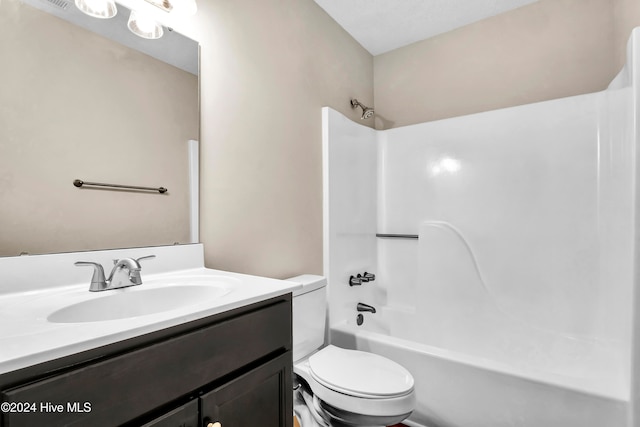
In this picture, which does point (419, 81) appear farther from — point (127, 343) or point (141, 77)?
point (127, 343)

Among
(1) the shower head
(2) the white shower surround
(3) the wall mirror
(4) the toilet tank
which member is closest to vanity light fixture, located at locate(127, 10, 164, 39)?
(3) the wall mirror

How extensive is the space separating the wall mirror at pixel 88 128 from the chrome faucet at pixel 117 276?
111mm

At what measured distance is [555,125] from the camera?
1.87 metres

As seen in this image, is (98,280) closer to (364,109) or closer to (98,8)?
(98,8)

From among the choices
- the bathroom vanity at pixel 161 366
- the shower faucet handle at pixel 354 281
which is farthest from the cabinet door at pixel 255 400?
the shower faucet handle at pixel 354 281

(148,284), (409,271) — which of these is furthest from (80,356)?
(409,271)

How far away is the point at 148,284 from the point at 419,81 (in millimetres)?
2381

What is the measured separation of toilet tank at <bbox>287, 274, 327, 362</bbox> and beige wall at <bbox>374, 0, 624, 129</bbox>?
64.7 inches

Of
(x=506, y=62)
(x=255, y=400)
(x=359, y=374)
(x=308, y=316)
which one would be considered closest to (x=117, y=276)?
(x=255, y=400)

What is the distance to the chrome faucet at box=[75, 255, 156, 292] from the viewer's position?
953mm

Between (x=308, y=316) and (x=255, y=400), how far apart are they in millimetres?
684

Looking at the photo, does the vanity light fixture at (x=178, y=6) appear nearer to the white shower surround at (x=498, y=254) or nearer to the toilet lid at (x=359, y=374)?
the white shower surround at (x=498, y=254)

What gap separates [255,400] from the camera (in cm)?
87

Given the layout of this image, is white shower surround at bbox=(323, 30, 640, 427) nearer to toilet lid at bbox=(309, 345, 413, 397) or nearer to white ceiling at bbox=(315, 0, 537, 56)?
toilet lid at bbox=(309, 345, 413, 397)
